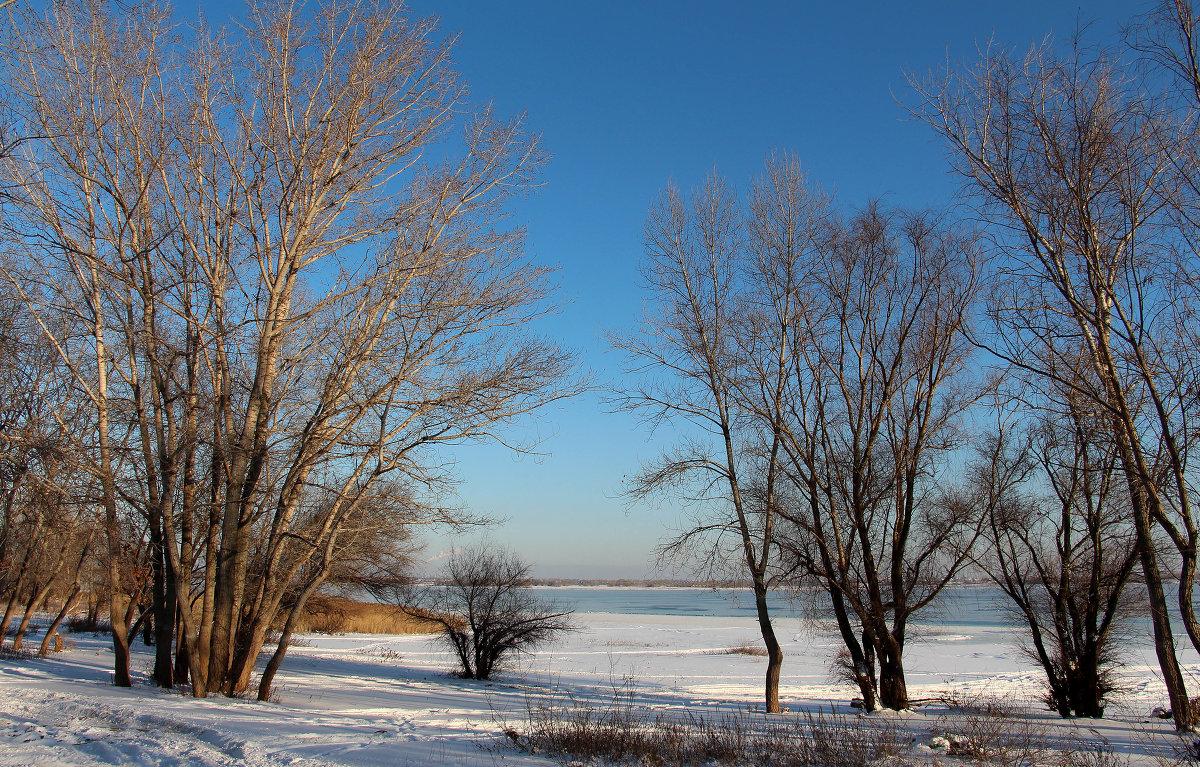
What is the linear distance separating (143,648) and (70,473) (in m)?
15.9

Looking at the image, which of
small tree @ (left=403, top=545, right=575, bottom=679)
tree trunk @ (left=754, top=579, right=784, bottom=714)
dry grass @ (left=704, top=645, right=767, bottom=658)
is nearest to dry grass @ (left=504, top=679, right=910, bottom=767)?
tree trunk @ (left=754, top=579, right=784, bottom=714)

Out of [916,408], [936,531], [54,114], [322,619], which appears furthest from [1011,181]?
[322,619]

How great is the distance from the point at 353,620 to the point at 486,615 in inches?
734

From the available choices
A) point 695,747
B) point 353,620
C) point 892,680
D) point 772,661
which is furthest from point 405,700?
point 353,620

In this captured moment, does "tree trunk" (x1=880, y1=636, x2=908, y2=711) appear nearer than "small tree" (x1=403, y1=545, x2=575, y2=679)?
Yes

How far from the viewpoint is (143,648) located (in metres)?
23.3

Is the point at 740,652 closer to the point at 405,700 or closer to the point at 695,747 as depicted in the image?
the point at 405,700

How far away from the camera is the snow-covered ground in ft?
20.0

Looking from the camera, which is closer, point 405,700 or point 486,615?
point 405,700

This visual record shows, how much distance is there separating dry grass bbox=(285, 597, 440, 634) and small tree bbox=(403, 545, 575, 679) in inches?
59.0

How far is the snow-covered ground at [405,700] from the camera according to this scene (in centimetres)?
608

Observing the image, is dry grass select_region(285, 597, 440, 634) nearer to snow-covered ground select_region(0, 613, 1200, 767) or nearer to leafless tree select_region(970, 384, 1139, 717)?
snow-covered ground select_region(0, 613, 1200, 767)

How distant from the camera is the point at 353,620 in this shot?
37.8m

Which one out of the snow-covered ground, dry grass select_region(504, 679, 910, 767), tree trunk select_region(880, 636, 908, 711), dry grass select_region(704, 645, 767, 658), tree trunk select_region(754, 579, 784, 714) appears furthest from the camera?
dry grass select_region(704, 645, 767, 658)
